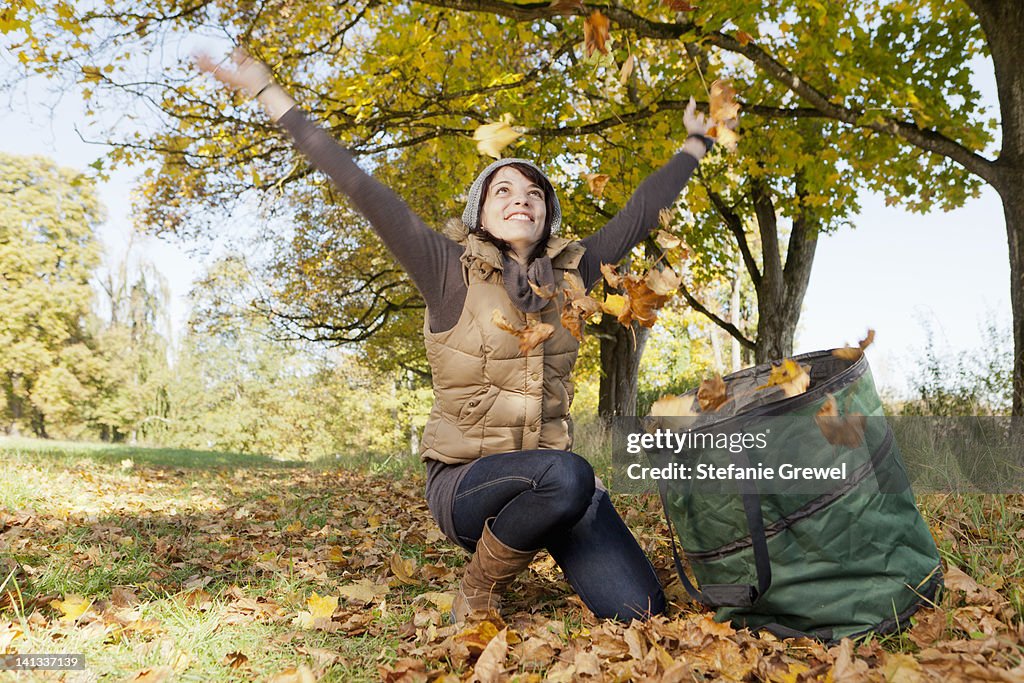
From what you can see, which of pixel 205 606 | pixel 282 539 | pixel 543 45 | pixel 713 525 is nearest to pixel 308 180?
pixel 543 45

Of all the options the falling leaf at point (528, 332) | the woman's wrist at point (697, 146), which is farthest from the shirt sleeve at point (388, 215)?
the woman's wrist at point (697, 146)

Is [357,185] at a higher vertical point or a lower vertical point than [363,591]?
higher

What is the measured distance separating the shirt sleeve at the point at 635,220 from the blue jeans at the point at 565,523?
0.82m

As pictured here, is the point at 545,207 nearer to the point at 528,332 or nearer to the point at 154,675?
the point at 528,332

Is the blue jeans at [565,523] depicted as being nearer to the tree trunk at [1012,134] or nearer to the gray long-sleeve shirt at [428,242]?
the gray long-sleeve shirt at [428,242]

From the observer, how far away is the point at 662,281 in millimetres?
2238

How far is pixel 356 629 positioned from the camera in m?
2.58

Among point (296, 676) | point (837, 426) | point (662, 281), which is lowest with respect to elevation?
point (296, 676)

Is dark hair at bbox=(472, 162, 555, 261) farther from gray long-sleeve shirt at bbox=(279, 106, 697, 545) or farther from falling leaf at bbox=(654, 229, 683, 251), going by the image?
falling leaf at bbox=(654, 229, 683, 251)

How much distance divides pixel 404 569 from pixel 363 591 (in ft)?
0.99

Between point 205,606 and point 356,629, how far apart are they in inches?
24.9

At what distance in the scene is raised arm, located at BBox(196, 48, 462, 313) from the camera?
249 centimetres

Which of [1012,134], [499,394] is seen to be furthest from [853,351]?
[1012,134]

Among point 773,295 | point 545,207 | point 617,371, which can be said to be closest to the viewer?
point 545,207
